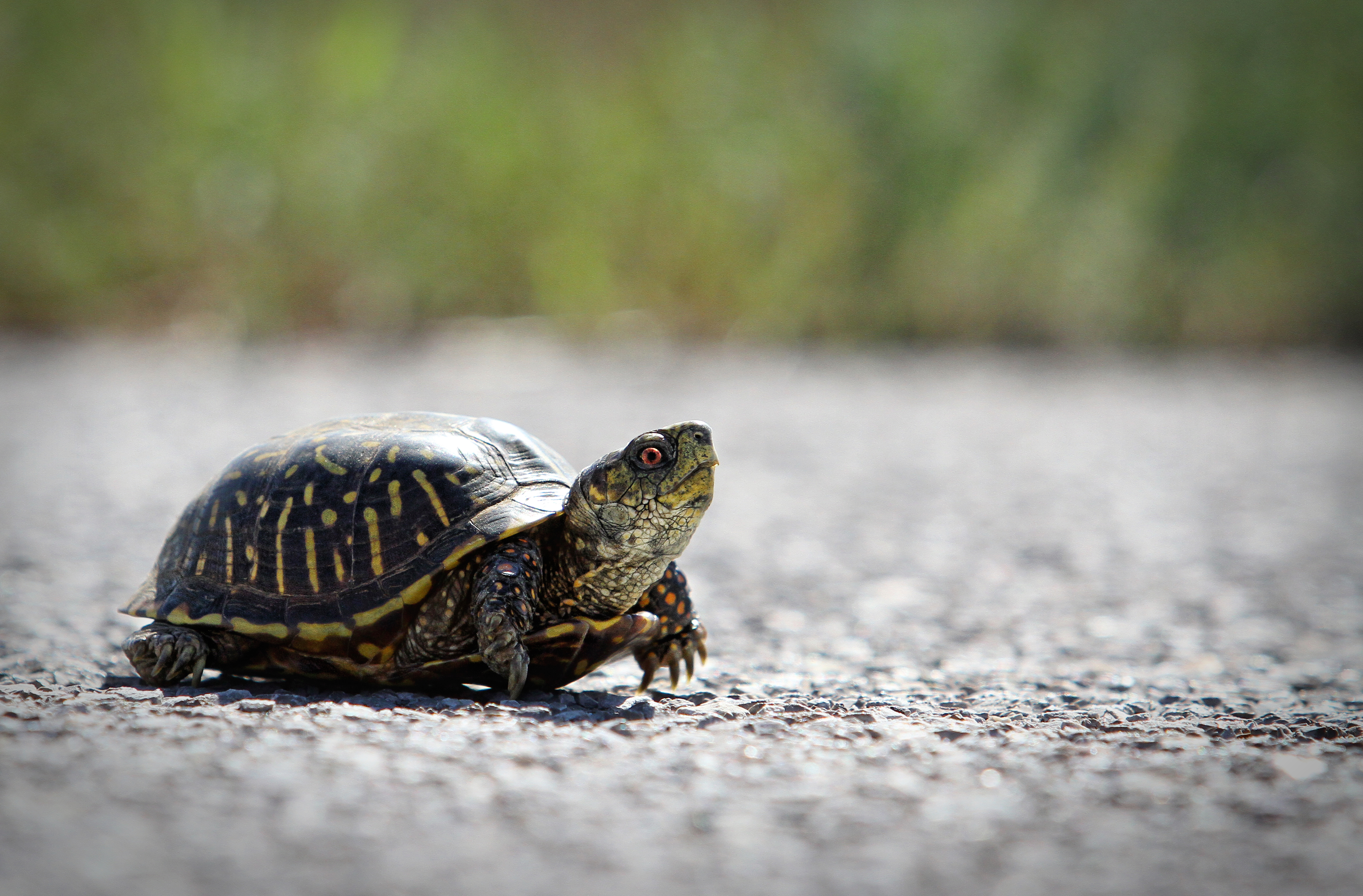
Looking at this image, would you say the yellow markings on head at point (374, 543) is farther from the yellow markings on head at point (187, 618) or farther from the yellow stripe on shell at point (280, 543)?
the yellow markings on head at point (187, 618)

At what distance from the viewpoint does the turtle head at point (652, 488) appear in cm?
185

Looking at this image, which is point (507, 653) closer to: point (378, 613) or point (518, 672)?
point (518, 672)

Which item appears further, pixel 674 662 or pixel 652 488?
pixel 674 662

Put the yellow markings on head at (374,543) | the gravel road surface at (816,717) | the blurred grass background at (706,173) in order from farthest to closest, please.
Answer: the blurred grass background at (706,173) < the yellow markings on head at (374,543) < the gravel road surface at (816,717)

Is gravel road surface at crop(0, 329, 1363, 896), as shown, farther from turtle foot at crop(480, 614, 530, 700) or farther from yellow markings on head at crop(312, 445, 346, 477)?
yellow markings on head at crop(312, 445, 346, 477)

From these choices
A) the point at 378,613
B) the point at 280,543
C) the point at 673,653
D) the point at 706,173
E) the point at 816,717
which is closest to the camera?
the point at 816,717

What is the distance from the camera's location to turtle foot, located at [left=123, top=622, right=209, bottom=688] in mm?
1937

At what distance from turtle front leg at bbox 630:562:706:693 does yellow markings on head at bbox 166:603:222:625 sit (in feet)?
2.50

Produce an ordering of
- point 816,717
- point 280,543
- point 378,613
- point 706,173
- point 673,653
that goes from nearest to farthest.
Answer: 1. point 816,717
2. point 378,613
3. point 280,543
4. point 673,653
5. point 706,173

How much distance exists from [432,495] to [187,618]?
51cm

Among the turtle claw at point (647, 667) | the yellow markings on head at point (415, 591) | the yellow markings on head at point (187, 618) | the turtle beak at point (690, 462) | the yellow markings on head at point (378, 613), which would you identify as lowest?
the turtle claw at point (647, 667)

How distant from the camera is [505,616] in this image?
1.82 m

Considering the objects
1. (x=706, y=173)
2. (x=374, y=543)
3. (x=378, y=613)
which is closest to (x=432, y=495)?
(x=374, y=543)

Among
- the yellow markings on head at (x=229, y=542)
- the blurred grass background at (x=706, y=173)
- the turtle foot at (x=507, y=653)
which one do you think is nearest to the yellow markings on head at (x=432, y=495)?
the turtle foot at (x=507, y=653)
